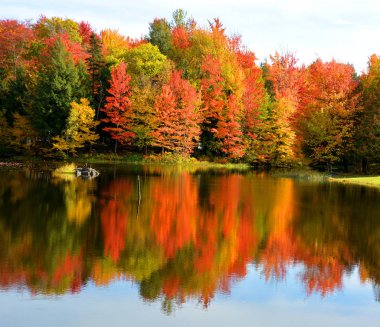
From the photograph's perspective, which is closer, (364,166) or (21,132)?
(364,166)

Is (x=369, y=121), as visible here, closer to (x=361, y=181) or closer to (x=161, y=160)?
(x=361, y=181)

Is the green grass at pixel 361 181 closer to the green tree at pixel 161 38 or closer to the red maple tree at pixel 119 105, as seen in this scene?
the red maple tree at pixel 119 105

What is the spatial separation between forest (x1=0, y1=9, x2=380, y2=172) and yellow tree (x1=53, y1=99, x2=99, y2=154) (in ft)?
0.41

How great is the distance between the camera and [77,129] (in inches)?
2395

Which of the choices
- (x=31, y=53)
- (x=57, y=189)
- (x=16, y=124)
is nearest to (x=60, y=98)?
(x=16, y=124)

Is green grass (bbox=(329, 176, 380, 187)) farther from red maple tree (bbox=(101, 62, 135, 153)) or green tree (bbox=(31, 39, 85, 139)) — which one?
green tree (bbox=(31, 39, 85, 139))

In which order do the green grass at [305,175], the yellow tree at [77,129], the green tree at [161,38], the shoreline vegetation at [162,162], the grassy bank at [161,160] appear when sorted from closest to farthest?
the green grass at [305,175]
the shoreline vegetation at [162,162]
the yellow tree at [77,129]
the grassy bank at [161,160]
the green tree at [161,38]

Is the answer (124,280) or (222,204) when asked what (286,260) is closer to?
(124,280)

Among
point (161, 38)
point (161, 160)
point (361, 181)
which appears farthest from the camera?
point (161, 38)

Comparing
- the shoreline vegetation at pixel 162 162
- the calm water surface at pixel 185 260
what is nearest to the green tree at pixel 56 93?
the shoreline vegetation at pixel 162 162

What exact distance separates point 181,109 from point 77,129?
12200mm

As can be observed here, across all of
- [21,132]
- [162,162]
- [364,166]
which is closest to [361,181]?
[364,166]

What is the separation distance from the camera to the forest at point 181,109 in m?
55.6

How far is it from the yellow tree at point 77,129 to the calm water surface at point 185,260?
93.5 ft
